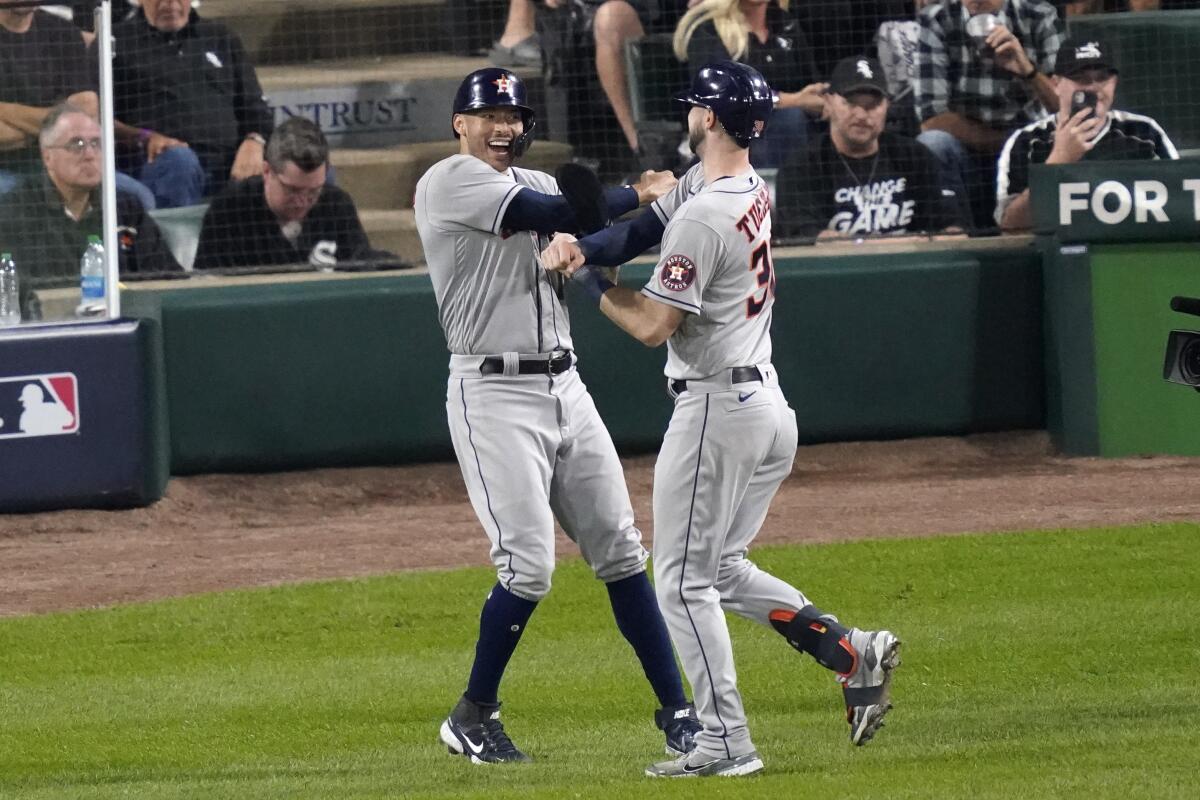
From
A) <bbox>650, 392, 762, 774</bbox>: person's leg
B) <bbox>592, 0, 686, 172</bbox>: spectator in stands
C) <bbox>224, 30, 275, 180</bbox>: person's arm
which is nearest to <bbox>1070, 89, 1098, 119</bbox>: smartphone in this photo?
<bbox>592, 0, 686, 172</bbox>: spectator in stands

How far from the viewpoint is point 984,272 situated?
10.2m

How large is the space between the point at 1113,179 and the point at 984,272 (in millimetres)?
864

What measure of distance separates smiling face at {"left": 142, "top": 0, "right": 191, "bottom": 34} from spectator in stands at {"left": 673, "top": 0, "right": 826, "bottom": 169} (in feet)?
9.08

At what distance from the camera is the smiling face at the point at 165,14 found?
411 inches

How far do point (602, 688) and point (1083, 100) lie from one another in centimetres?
561

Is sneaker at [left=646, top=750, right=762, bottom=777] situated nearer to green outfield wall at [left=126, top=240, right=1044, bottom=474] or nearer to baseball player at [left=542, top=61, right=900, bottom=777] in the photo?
baseball player at [left=542, top=61, right=900, bottom=777]

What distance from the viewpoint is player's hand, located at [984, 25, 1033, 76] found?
1054 cm

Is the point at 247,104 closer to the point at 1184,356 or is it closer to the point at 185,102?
the point at 185,102

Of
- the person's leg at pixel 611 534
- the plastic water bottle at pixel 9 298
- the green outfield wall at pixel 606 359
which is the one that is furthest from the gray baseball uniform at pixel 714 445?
the plastic water bottle at pixel 9 298

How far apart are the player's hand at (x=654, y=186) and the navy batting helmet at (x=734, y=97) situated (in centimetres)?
45

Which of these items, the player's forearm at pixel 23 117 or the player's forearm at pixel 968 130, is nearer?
the player's forearm at pixel 23 117

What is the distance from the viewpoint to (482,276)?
202 inches

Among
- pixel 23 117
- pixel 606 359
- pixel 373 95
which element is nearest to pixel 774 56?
pixel 606 359

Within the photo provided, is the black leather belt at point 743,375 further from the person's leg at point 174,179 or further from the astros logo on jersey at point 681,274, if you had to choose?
the person's leg at point 174,179
